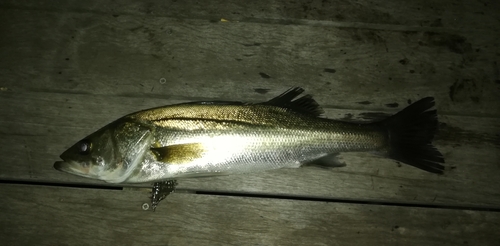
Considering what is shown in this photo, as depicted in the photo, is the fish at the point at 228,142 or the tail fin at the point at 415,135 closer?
the fish at the point at 228,142

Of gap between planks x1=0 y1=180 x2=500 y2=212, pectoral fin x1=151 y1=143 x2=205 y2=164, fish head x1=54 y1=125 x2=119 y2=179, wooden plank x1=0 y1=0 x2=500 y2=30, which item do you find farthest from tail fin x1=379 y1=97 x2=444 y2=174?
fish head x1=54 y1=125 x2=119 y2=179

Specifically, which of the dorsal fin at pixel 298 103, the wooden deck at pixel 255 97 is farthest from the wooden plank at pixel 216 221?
the dorsal fin at pixel 298 103

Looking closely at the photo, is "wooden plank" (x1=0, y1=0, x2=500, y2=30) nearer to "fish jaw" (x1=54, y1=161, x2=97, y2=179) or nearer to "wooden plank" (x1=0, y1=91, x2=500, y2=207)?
"wooden plank" (x1=0, y1=91, x2=500, y2=207)

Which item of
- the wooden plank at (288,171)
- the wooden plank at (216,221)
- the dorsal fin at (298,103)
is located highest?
the dorsal fin at (298,103)

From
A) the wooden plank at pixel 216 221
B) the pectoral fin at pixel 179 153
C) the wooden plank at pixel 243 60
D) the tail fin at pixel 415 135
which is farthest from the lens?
the wooden plank at pixel 243 60

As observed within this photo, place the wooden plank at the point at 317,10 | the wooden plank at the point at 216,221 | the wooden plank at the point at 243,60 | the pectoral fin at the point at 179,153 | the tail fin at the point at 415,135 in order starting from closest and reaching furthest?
1. the pectoral fin at the point at 179,153
2. the tail fin at the point at 415,135
3. the wooden plank at the point at 216,221
4. the wooden plank at the point at 243,60
5. the wooden plank at the point at 317,10

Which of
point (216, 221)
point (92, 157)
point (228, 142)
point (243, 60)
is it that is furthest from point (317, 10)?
point (92, 157)

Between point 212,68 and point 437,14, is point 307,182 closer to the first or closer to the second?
point 212,68

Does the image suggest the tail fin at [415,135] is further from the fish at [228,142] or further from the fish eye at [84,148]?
the fish eye at [84,148]
